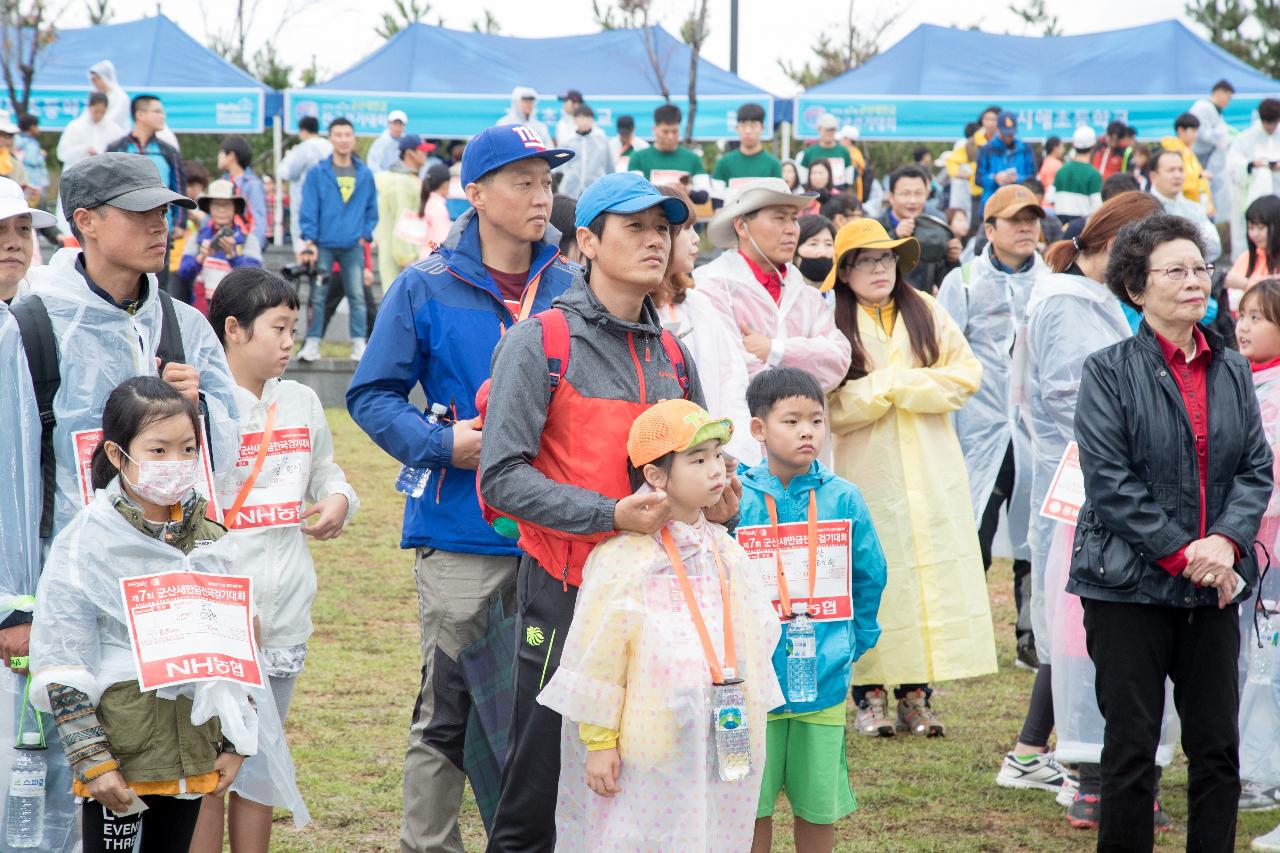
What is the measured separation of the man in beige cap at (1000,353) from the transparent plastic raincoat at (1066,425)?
1689 mm

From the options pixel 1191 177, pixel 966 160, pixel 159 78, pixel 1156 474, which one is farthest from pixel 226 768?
pixel 159 78

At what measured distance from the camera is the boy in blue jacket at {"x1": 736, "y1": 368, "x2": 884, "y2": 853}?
434 centimetres

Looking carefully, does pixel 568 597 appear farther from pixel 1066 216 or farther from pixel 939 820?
pixel 1066 216

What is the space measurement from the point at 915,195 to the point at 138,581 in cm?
736

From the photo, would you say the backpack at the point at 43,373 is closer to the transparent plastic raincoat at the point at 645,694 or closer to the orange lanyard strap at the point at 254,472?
the orange lanyard strap at the point at 254,472

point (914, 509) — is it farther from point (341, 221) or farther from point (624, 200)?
point (341, 221)

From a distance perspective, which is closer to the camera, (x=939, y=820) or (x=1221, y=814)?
(x=1221, y=814)

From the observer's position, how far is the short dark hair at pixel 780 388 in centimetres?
457

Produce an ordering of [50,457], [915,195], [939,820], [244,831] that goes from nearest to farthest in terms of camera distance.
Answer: [50,457], [244,831], [939,820], [915,195]

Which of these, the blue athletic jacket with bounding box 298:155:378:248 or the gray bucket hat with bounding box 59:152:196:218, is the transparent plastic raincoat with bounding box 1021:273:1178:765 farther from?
the blue athletic jacket with bounding box 298:155:378:248

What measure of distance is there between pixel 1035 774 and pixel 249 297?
3375 millimetres

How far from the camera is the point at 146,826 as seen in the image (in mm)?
3525

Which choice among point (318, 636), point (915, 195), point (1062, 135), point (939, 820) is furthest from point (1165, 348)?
point (1062, 135)

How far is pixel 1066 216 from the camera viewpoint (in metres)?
15.2
